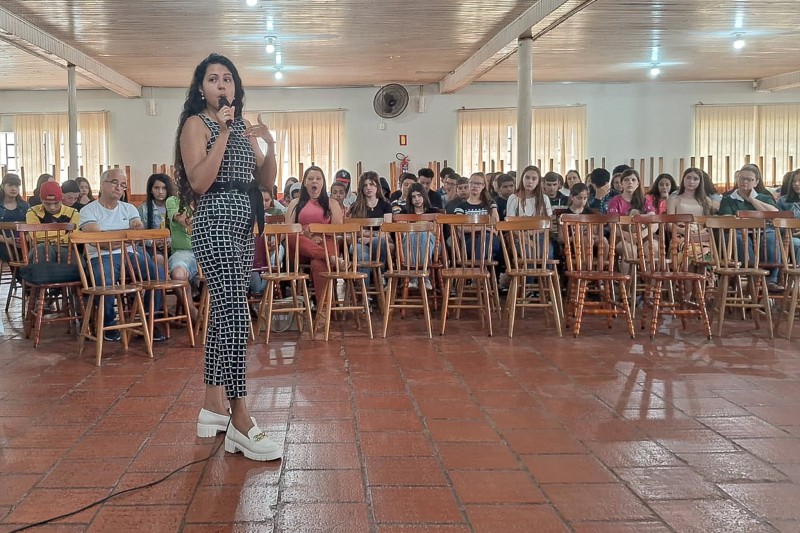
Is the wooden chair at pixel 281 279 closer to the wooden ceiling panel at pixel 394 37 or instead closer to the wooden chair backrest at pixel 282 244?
the wooden chair backrest at pixel 282 244

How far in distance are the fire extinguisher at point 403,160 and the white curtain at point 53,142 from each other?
5442mm

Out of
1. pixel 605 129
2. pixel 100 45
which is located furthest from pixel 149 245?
pixel 605 129

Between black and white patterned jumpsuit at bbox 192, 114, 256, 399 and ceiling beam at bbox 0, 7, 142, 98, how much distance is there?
6.95 metres

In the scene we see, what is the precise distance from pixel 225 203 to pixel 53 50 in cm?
831

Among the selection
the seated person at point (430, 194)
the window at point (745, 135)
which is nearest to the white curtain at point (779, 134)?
the window at point (745, 135)

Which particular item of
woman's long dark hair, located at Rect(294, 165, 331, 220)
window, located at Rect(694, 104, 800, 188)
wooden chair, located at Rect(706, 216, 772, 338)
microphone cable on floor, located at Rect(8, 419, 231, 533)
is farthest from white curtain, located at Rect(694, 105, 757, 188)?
microphone cable on floor, located at Rect(8, 419, 231, 533)

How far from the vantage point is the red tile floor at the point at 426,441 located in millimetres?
2195

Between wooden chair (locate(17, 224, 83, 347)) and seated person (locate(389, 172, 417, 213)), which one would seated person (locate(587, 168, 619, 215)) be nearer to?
seated person (locate(389, 172, 417, 213))

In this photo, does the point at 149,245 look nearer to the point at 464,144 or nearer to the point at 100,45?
the point at 100,45

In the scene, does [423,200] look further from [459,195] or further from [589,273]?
[589,273]

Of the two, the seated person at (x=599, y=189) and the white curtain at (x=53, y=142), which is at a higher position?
the white curtain at (x=53, y=142)

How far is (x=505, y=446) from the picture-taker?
280 centimetres

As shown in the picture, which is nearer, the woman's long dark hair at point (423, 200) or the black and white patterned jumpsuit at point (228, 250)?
the black and white patterned jumpsuit at point (228, 250)

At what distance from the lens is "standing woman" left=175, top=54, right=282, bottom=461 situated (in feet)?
8.59
